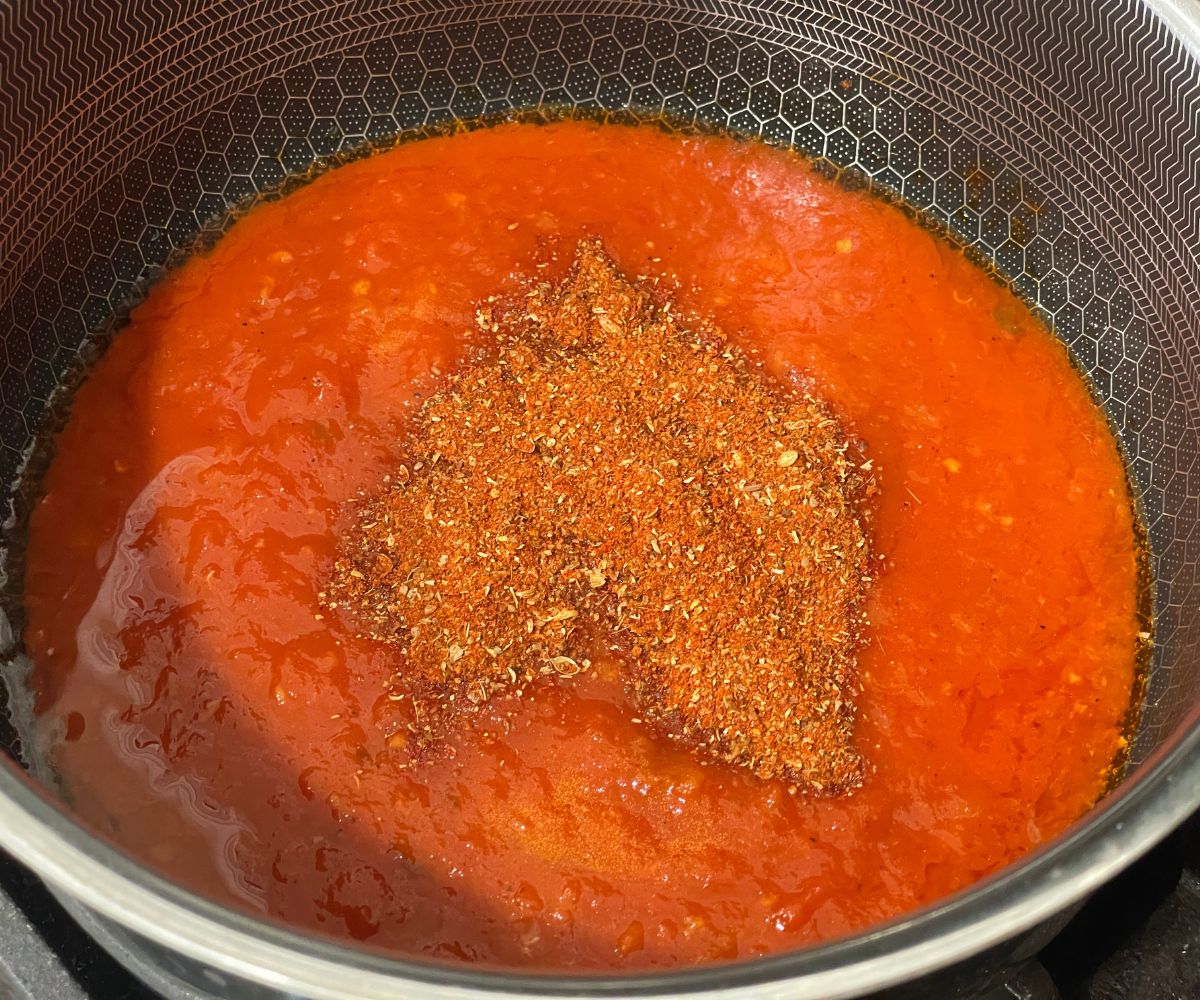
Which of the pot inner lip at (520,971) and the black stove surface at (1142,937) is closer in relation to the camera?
the pot inner lip at (520,971)

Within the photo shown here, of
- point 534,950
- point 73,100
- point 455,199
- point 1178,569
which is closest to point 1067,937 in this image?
point 1178,569

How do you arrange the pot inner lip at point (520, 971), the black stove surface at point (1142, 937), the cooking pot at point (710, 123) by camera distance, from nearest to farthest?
1. the pot inner lip at point (520, 971)
2. the black stove surface at point (1142, 937)
3. the cooking pot at point (710, 123)

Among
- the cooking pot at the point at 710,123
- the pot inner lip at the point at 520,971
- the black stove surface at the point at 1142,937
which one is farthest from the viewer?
the cooking pot at the point at 710,123

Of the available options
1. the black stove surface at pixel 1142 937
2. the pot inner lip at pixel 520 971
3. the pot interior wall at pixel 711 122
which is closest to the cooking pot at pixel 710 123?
the pot interior wall at pixel 711 122

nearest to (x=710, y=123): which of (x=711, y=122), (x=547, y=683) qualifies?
(x=711, y=122)

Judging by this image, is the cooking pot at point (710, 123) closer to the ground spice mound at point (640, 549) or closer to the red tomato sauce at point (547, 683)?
the red tomato sauce at point (547, 683)

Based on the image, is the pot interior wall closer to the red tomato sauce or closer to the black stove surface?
the red tomato sauce
